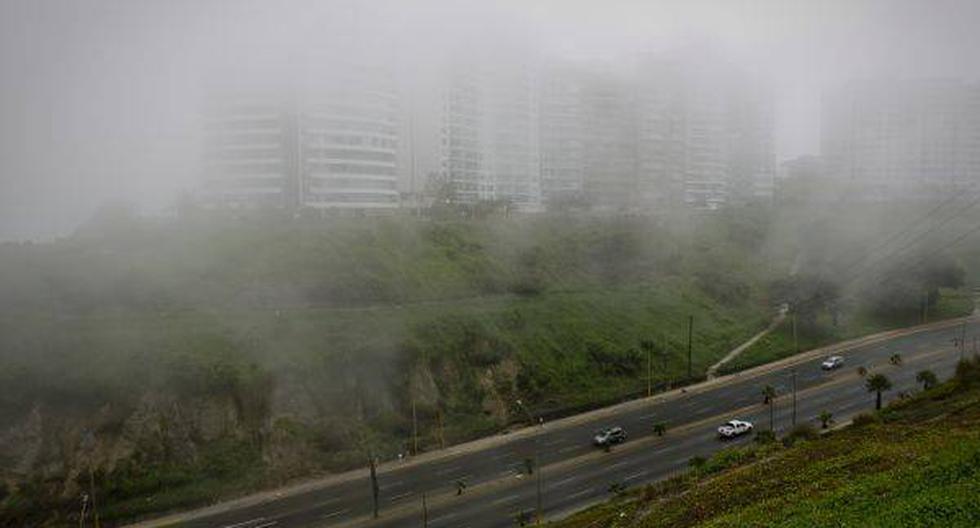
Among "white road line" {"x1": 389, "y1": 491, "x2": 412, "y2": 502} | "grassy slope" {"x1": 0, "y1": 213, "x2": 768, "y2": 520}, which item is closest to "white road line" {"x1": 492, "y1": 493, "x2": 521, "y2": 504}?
"white road line" {"x1": 389, "y1": 491, "x2": 412, "y2": 502}

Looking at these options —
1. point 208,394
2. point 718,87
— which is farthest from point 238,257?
point 718,87

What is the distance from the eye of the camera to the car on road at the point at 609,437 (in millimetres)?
33031

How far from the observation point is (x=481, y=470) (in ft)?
102

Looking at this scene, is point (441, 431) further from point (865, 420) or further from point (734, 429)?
point (865, 420)

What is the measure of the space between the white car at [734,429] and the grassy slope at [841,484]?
16.0 feet

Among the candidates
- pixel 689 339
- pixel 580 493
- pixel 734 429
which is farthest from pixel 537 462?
pixel 689 339

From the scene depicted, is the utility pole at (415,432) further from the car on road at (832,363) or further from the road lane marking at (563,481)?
the car on road at (832,363)

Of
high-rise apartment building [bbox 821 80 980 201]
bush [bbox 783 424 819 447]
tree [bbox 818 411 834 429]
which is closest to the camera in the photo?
bush [bbox 783 424 819 447]

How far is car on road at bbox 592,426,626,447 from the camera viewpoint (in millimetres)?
33031

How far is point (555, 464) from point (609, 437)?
3.17 metres

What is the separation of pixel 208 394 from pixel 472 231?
25.9 meters

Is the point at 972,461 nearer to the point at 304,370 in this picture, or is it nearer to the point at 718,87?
the point at 304,370

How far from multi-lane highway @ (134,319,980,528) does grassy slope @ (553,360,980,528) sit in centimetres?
369

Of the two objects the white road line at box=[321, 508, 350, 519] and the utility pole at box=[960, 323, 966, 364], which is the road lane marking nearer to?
the white road line at box=[321, 508, 350, 519]
